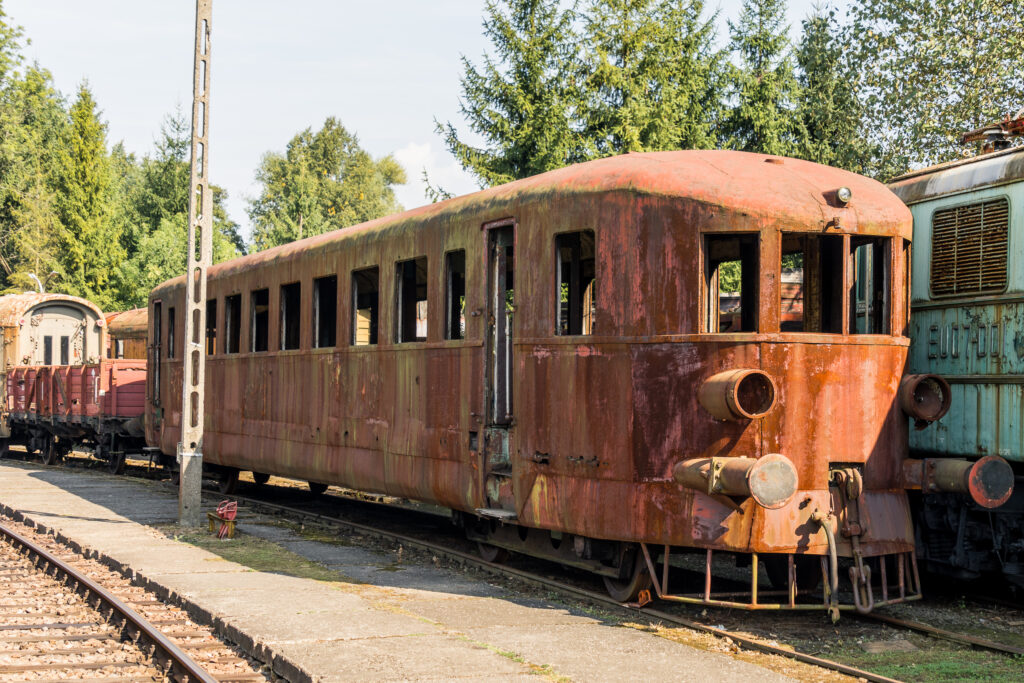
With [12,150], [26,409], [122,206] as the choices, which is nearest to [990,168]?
[26,409]

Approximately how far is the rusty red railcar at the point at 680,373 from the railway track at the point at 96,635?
2.83 meters

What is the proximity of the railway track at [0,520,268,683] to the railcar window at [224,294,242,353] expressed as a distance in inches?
231

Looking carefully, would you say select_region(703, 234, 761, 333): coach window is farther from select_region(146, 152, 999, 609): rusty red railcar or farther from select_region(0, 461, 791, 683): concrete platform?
select_region(0, 461, 791, 683): concrete platform

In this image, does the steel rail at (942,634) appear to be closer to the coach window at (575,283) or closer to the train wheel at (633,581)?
the train wheel at (633,581)

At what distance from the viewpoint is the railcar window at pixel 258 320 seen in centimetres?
1619

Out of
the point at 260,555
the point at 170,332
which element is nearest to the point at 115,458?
the point at 170,332

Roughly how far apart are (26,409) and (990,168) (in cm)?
2329

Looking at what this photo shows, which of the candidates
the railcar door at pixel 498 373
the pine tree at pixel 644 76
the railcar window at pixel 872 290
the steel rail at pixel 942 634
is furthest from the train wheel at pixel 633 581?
the pine tree at pixel 644 76

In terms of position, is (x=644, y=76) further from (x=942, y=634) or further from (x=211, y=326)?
(x=942, y=634)

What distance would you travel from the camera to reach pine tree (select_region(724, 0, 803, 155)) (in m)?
27.7

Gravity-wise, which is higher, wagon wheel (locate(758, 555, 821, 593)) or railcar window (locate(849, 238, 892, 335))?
railcar window (locate(849, 238, 892, 335))

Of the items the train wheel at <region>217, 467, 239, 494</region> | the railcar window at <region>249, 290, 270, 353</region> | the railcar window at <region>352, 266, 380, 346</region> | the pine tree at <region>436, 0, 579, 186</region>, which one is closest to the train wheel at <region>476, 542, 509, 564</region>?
the railcar window at <region>352, 266, 380, 346</region>

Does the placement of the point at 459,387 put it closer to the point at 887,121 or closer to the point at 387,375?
the point at 387,375

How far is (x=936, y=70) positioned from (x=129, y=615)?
22498mm
